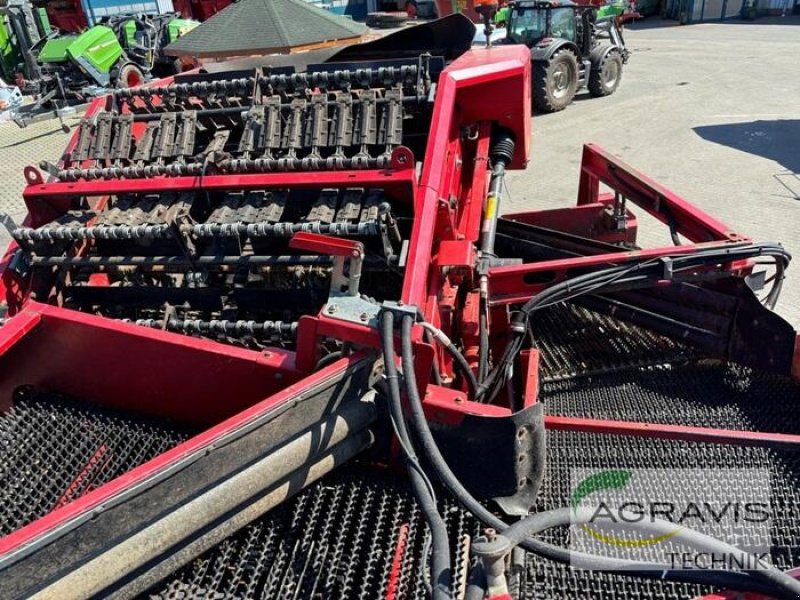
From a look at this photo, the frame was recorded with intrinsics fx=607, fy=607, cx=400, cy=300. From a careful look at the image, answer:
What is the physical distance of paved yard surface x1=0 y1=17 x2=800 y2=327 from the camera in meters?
6.40

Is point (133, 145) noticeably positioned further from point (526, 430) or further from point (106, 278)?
point (526, 430)

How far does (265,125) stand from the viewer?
111 inches

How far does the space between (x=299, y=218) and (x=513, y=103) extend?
1532 millimetres

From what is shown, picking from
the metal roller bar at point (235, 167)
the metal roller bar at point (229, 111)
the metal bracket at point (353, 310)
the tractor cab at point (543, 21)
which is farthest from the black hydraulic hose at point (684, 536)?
the tractor cab at point (543, 21)

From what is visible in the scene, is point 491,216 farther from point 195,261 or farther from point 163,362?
point 163,362

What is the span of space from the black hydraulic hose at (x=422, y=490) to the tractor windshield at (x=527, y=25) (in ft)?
32.2

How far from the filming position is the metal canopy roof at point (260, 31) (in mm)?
5242

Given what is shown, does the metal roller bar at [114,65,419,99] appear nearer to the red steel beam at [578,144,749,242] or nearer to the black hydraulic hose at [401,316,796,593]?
the red steel beam at [578,144,749,242]

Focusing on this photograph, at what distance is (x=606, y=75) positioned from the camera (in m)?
11.0

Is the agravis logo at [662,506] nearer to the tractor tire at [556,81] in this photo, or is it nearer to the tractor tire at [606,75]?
the tractor tire at [556,81]

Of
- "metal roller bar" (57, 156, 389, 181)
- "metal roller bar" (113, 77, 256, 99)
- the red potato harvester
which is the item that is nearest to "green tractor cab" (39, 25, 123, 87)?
the red potato harvester

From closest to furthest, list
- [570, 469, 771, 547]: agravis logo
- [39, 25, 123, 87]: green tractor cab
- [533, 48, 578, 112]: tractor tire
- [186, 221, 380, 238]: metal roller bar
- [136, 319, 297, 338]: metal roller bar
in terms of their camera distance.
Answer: [570, 469, 771, 547]: agravis logo
[186, 221, 380, 238]: metal roller bar
[136, 319, 297, 338]: metal roller bar
[533, 48, 578, 112]: tractor tire
[39, 25, 123, 87]: green tractor cab

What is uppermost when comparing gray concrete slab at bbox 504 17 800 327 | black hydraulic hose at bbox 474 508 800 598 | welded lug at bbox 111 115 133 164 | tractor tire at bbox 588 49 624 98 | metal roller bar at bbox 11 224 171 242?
welded lug at bbox 111 115 133 164

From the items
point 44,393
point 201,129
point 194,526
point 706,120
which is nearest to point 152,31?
point 706,120
